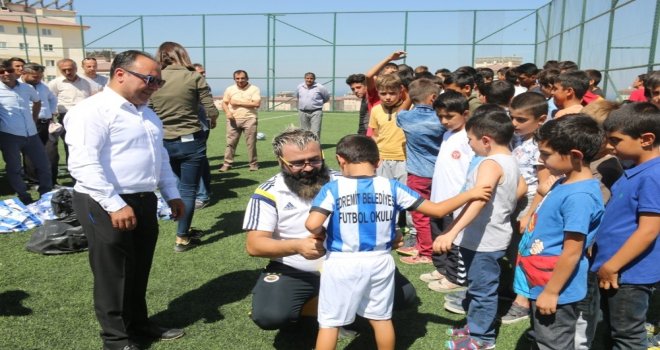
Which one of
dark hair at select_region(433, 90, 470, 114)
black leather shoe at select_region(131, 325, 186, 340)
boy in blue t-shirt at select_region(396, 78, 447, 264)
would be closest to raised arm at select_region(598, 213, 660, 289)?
dark hair at select_region(433, 90, 470, 114)

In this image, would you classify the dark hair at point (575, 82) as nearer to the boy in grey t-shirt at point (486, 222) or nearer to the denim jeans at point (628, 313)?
the boy in grey t-shirt at point (486, 222)

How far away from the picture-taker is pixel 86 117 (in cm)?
251

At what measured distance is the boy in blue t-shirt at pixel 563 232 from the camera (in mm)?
2055

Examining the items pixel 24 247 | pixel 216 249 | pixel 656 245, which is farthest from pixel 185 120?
pixel 656 245

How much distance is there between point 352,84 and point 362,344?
17.8 ft

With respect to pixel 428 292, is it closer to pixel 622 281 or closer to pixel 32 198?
pixel 622 281

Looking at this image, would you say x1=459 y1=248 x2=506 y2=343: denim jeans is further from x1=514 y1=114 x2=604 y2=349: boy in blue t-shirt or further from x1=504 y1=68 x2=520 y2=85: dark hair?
x1=504 y1=68 x2=520 y2=85: dark hair

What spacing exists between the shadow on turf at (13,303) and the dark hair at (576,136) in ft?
11.8

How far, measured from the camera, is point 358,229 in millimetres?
2359

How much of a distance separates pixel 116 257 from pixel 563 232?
2310mm

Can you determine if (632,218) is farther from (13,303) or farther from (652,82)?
(13,303)

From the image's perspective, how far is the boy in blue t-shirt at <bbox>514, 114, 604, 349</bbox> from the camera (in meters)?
2.05

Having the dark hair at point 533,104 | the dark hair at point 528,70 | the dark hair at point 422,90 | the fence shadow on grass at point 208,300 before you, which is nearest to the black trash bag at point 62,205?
the fence shadow on grass at point 208,300

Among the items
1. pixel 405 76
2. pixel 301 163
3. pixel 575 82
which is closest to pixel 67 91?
pixel 405 76
